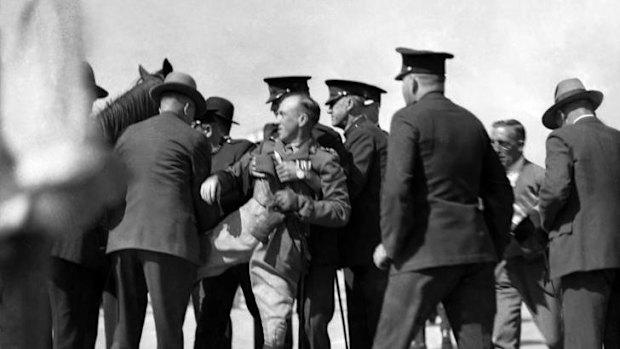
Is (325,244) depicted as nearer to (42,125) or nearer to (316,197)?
(316,197)

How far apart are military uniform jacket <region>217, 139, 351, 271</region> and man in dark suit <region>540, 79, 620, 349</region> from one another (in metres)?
1.23

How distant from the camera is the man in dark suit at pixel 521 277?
29.8ft

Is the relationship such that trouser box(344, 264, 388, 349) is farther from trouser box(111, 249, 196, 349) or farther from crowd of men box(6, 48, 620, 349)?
trouser box(111, 249, 196, 349)

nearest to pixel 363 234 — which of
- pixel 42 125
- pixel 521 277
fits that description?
pixel 521 277

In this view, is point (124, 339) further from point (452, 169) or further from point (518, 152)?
point (518, 152)

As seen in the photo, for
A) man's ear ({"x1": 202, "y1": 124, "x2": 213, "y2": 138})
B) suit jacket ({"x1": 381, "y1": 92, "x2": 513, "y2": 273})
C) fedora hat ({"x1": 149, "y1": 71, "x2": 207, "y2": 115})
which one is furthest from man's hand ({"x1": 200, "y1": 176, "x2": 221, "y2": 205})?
man's ear ({"x1": 202, "y1": 124, "x2": 213, "y2": 138})

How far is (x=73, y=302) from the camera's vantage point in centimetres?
793

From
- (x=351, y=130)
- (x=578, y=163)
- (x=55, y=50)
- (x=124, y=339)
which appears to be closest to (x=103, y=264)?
(x=124, y=339)

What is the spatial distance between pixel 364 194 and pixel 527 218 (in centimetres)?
136

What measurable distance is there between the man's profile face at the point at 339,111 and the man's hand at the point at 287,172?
1.12m

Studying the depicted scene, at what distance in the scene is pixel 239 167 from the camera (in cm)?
817

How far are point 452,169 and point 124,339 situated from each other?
223 centimetres

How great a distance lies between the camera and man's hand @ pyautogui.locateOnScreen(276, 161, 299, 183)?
304 inches

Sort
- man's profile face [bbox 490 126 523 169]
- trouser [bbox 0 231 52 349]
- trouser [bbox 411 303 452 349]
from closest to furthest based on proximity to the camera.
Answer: trouser [bbox 0 231 52 349], man's profile face [bbox 490 126 523 169], trouser [bbox 411 303 452 349]
